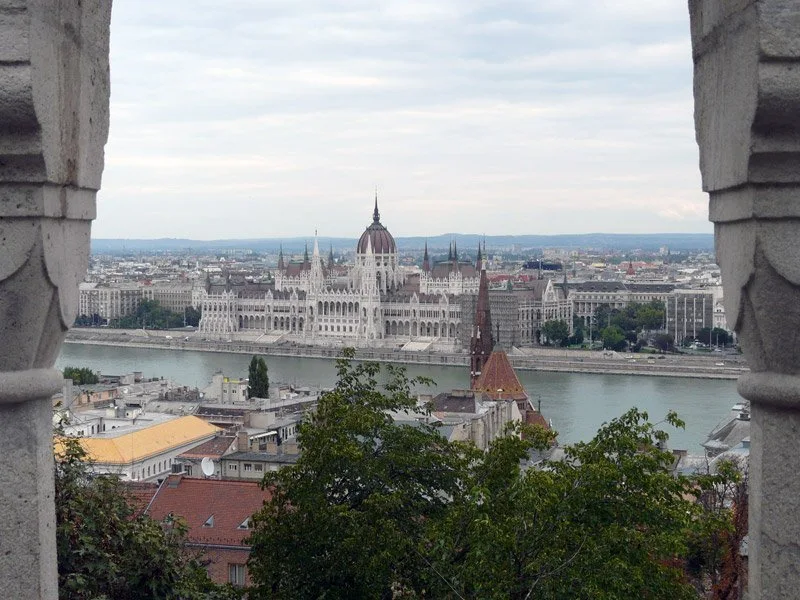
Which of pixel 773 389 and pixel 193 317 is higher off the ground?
pixel 773 389

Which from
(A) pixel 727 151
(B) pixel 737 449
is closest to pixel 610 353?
(B) pixel 737 449

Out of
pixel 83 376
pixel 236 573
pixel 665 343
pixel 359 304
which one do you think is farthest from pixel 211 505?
pixel 359 304

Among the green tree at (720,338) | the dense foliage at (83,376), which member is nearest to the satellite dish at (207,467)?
the dense foliage at (83,376)

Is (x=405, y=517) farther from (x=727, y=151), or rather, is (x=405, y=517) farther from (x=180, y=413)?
(x=180, y=413)

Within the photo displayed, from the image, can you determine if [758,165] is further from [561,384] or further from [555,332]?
[555,332]

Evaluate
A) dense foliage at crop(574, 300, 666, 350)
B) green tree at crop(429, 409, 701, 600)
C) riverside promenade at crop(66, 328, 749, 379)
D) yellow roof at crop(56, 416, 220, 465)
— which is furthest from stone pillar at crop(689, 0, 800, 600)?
dense foliage at crop(574, 300, 666, 350)
